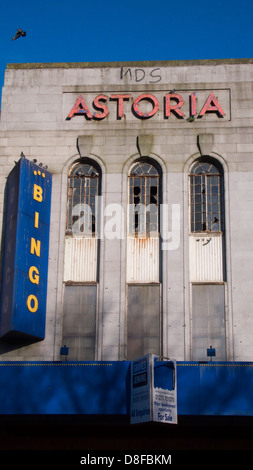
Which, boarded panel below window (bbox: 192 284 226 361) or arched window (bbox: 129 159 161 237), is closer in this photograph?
boarded panel below window (bbox: 192 284 226 361)

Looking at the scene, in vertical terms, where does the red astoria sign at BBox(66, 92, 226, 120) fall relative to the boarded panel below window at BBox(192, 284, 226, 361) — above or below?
above

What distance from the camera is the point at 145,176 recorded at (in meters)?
28.5

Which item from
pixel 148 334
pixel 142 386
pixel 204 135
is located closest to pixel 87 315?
pixel 148 334

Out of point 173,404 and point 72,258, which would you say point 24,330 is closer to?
point 72,258

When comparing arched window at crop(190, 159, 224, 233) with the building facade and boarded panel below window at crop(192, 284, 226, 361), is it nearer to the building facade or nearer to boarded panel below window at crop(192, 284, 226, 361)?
the building facade

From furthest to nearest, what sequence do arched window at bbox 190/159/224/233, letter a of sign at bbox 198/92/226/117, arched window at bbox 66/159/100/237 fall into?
letter a of sign at bbox 198/92/226/117 < arched window at bbox 66/159/100/237 < arched window at bbox 190/159/224/233

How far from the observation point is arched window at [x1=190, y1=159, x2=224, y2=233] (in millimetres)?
27750

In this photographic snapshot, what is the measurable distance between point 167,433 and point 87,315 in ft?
16.2

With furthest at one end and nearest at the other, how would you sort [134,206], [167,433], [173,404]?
[134,206] → [167,433] → [173,404]

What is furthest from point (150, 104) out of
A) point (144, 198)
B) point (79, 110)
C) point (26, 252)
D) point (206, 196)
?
point (26, 252)

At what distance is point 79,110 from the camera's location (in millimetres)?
29359

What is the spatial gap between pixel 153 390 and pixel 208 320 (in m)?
4.29

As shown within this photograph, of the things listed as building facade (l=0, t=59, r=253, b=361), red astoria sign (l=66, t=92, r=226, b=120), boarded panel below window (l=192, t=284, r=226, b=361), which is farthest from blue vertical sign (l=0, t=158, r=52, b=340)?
boarded panel below window (l=192, t=284, r=226, b=361)

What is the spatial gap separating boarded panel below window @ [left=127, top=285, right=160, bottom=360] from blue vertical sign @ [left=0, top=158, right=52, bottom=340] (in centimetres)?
304
